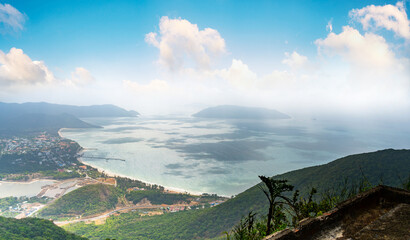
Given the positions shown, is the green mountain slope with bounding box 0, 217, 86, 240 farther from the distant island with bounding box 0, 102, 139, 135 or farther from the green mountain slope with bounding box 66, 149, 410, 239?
the distant island with bounding box 0, 102, 139, 135

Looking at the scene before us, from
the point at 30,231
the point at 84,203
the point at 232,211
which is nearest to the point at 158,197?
the point at 84,203

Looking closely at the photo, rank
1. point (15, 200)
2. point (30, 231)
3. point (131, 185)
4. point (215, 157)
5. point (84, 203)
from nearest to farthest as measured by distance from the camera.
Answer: point (30, 231) < point (84, 203) < point (15, 200) < point (131, 185) < point (215, 157)

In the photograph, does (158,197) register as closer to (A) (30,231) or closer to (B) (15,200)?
(A) (30,231)

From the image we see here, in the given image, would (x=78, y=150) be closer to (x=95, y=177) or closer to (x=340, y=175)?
(x=95, y=177)

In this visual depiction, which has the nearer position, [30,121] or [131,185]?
[131,185]

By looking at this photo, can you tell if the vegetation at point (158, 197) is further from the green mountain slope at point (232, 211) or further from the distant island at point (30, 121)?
the distant island at point (30, 121)

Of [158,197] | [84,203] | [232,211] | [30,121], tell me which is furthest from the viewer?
[30,121]

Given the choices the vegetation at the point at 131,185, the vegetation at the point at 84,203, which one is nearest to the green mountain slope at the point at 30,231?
the vegetation at the point at 84,203
